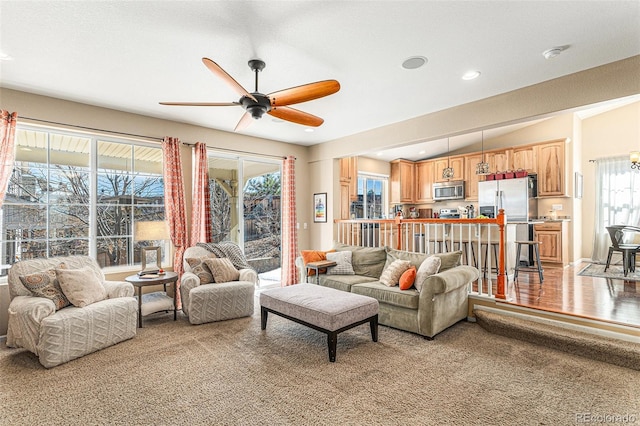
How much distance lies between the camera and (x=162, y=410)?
83.4 inches

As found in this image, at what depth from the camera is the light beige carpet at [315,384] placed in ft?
6.75

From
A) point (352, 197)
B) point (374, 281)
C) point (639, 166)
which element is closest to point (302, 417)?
point (374, 281)

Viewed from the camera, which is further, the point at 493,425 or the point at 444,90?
the point at 444,90

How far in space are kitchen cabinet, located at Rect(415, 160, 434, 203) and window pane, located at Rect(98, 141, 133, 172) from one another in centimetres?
713

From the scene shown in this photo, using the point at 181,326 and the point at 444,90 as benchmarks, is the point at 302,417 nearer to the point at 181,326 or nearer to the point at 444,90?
the point at 181,326

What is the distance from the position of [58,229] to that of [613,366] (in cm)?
622

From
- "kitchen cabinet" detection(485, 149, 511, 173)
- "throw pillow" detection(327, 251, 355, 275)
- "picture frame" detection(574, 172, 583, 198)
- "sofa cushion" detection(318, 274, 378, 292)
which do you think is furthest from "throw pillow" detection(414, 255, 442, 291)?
"picture frame" detection(574, 172, 583, 198)

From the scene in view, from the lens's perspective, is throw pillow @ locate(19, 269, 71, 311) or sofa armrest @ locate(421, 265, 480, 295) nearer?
throw pillow @ locate(19, 269, 71, 311)

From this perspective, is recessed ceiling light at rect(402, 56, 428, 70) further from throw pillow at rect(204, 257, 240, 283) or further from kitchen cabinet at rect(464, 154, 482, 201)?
kitchen cabinet at rect(464, 154, 482, 201)

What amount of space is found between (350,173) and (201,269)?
3.94 meters

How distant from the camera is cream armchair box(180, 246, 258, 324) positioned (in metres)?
3.85

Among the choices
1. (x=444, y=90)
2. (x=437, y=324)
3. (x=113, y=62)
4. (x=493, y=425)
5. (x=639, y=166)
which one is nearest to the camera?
(x=493, y=425)

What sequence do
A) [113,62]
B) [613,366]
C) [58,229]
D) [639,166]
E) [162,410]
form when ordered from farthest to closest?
[639,166] → [58,229] → [113,62] → [613,366] → [162,410]

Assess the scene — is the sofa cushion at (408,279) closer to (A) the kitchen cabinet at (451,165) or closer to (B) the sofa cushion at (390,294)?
(B) the sofa cushion at (390,294)
